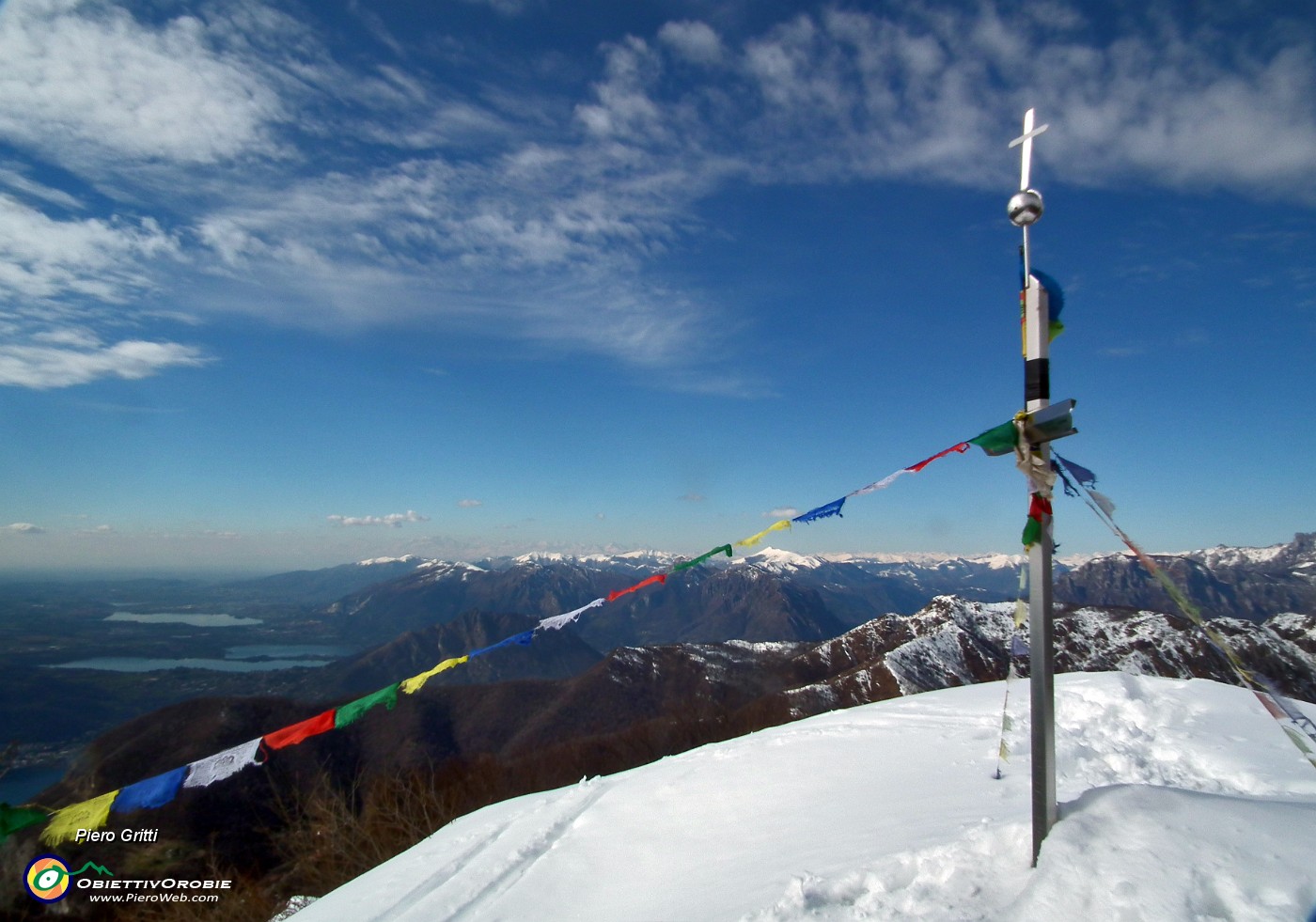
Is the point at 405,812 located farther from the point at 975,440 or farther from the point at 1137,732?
the point at 975,440

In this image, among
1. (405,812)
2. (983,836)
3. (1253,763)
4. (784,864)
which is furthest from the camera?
(405,812)

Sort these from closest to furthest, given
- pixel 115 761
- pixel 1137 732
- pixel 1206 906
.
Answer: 1. pixel 1206 906
2. pixel 1137 732
3. pixel 115 761

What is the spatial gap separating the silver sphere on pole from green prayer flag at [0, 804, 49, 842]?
1380cm

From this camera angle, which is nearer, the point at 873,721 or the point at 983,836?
the point at 983,836

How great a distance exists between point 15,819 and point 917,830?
12.3 m

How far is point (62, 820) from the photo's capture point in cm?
864

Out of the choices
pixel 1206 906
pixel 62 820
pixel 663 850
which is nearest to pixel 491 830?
pixel 663 850

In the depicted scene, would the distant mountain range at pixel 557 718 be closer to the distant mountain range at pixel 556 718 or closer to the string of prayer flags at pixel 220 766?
the distant mountain range at pixel 556 718

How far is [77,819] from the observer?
8656 mm

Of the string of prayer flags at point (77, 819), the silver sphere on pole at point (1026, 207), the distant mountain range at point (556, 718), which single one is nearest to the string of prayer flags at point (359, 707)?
the string of prayer flags at point (77, 819)

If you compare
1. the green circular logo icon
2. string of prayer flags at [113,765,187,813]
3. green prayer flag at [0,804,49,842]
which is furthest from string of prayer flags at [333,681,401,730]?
the green circular logo icon

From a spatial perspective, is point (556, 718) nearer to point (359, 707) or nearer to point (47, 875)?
point (47, 875)

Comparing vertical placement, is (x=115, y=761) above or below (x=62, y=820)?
below

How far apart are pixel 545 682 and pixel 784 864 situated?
587ft
